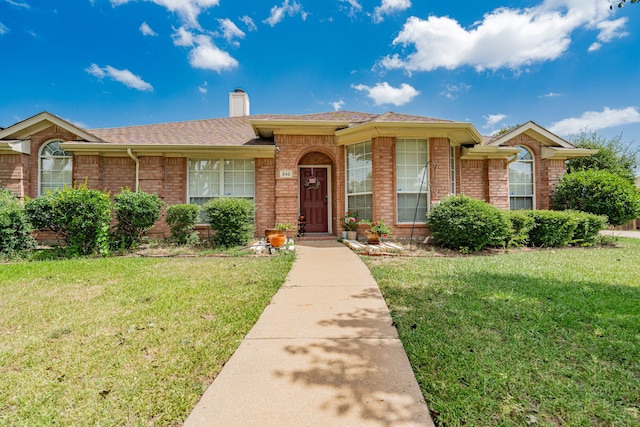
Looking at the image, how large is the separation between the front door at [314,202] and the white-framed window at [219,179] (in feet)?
5.87

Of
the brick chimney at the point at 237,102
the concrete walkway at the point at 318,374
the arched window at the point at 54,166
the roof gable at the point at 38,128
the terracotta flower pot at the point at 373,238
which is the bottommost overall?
the concrete walkway at the point at 318,374

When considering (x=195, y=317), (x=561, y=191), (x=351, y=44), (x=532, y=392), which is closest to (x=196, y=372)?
(x=195, y=317)

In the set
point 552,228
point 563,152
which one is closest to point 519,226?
point 552,228

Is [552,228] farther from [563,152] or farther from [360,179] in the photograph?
[360,179]

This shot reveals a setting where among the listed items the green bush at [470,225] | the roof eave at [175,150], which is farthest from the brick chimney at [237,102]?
the green bush at [470,225]

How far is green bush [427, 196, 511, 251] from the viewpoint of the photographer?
271 inches

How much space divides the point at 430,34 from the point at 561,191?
812cm

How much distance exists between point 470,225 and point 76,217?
9794 millimetres

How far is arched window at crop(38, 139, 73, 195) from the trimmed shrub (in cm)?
1372

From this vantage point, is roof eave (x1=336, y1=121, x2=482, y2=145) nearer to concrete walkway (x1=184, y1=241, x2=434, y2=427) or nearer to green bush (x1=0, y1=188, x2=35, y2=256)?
concrete walkway (x1=184, y1=241, x2=434, y2=427)

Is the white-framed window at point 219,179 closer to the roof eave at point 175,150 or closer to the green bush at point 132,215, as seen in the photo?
the roof eave at point 175,150

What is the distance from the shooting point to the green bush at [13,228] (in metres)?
6.61

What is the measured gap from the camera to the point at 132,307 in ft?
10.9

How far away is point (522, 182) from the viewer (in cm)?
1082
